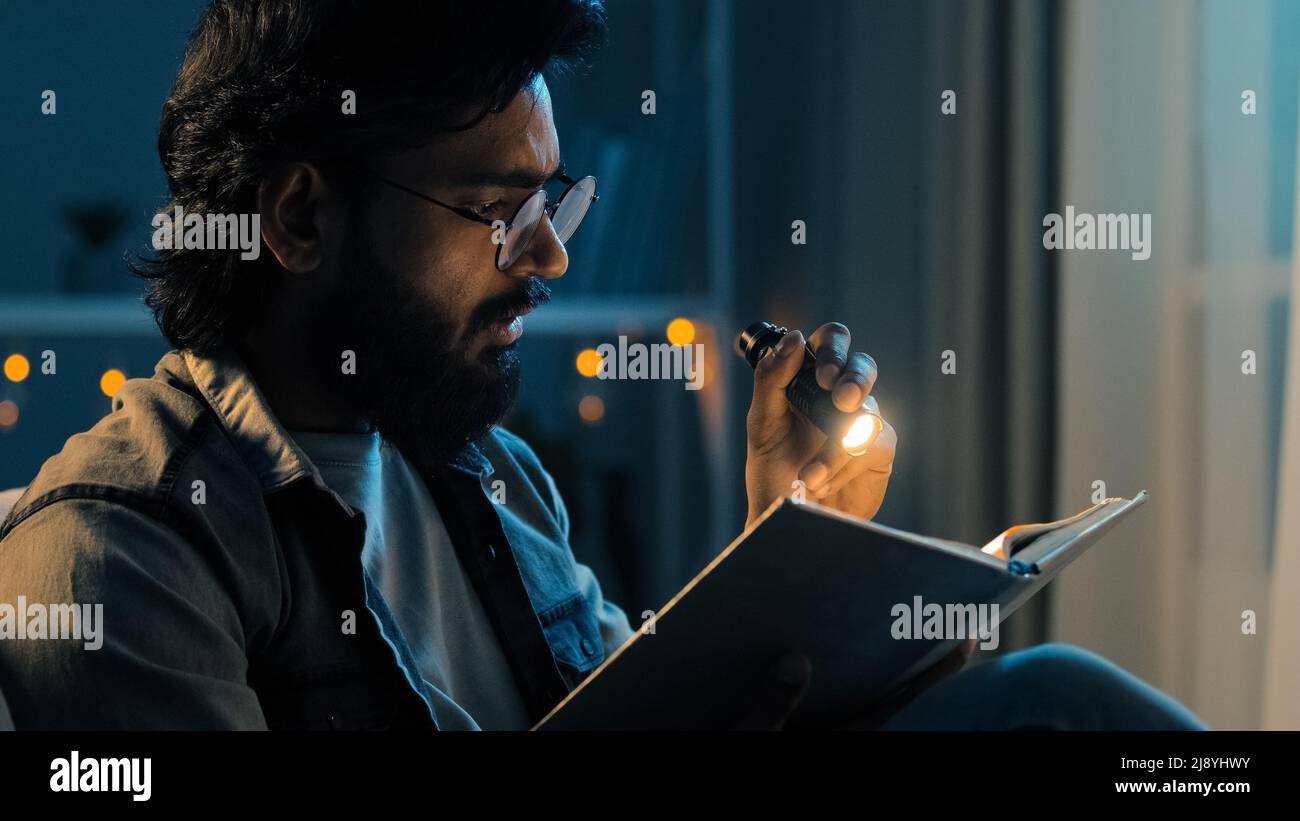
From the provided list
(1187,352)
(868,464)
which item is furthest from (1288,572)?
(868,464)

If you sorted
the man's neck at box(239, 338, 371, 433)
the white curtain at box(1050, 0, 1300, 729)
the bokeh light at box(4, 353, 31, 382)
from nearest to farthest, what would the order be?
the man's neck at box(239, 338, 371, 433) → the white curtain at box(1050, 0, 1300, 729) → the bokeh light at box(4, 353, 31, 382)

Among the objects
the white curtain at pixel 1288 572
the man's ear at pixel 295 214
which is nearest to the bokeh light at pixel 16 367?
the man's ear at pixel 295 214

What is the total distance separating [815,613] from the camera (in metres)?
0.71

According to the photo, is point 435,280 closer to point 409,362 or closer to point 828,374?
point 409,362

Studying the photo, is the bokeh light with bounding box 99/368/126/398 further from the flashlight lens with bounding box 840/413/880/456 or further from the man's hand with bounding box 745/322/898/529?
the flashlight lens with bounding box 840/413/880/456

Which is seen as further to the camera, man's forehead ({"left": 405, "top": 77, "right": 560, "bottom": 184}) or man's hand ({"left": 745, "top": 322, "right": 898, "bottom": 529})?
man's hand ({"left": 745, "top": 322, "right": 898, "bottom": 529})

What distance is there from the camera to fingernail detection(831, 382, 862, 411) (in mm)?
1025

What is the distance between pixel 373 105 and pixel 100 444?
38 centimetres

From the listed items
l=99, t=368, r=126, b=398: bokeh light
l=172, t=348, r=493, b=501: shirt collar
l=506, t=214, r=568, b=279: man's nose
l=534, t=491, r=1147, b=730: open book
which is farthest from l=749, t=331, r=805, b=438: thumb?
l=99, t=368, r=126, b=398: bokeh light

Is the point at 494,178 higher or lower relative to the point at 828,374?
higher

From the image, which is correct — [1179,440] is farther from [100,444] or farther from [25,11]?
[25,11]

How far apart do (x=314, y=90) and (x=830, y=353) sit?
1.70 feet

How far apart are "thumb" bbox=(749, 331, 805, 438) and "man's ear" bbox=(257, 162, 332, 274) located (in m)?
0.43
